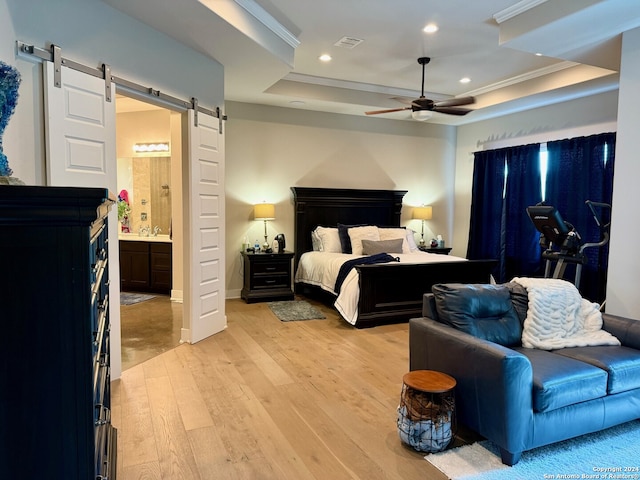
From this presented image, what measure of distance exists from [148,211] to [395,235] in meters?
4.00

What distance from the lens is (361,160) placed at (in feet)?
23.6

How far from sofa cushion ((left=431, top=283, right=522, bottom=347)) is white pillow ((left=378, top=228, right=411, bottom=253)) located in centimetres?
350

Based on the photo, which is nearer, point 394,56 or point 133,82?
point 133,82

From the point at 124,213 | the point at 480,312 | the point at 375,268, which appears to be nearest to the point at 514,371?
the point at 480,312

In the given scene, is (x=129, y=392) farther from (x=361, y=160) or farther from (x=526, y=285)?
(x=361, y=160)

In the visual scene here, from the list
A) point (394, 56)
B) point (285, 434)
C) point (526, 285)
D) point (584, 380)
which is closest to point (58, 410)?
point (285, 434)

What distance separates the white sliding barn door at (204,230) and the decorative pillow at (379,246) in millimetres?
2292

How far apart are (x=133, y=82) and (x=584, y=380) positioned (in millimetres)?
3785

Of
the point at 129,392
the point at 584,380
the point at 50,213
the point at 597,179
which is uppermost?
the point at 597,179

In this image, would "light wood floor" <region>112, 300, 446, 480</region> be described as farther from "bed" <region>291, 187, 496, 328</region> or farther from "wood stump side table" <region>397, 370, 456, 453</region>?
"bed" <region>291, 187, 496, 328</region>

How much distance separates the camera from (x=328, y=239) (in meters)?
6.48

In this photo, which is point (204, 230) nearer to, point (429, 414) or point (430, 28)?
point (429, 414)

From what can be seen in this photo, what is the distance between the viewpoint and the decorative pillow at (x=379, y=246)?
6090 mm

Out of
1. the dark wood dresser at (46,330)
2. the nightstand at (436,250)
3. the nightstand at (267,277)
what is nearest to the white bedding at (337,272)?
the nightstand at (267,277)
